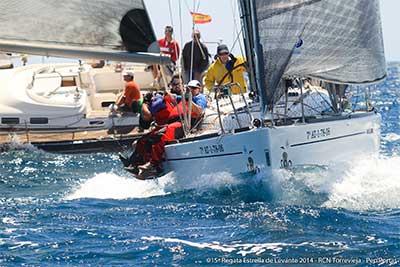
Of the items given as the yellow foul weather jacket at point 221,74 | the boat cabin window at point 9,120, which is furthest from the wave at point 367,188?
the boat cabin window at point 9,120

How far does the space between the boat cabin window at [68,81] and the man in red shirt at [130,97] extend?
2351mm

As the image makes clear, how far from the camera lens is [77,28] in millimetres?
7785

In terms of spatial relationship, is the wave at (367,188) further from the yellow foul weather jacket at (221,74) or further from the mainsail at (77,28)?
the mainsail at (77,28)

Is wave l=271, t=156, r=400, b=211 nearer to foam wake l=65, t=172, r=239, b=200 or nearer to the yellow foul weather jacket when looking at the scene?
foam wake l=65, t=172, r=239, b=200

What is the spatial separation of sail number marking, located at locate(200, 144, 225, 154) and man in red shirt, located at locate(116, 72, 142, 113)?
8695 mm

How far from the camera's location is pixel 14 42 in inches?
282

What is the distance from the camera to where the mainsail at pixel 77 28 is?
7.34 meters

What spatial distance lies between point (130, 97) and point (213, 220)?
34.1 feet

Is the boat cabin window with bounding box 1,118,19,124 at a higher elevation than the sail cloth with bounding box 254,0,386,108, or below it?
below

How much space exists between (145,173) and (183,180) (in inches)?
23.9

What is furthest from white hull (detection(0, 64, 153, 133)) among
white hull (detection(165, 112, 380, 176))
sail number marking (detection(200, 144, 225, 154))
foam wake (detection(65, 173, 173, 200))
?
sail number marking (detection(200, 144, 225, 154))

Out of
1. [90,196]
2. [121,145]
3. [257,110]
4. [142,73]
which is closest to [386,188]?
[257,110]

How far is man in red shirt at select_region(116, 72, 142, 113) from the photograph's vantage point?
20.1 meters

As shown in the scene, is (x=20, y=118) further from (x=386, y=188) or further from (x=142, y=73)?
(x=386, y=188)
